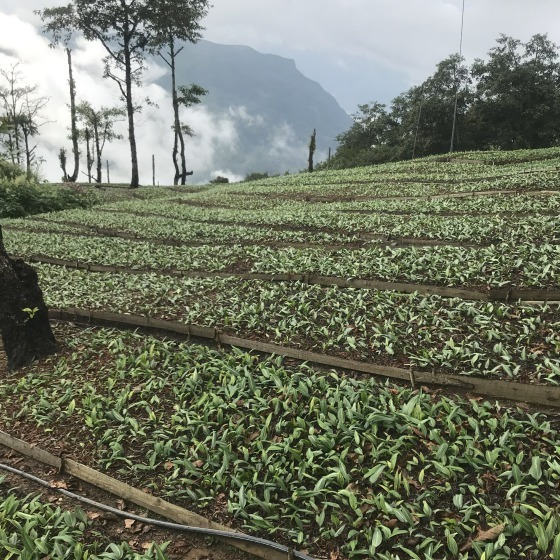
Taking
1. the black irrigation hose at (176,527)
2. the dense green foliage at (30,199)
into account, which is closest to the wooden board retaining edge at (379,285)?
the black irrigation hose at (176,527)

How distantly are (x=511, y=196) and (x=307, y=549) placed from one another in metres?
11.6

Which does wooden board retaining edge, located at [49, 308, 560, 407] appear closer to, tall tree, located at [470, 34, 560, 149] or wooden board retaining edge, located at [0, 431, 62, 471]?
wooden board retaining edge, located at [0, 431, 62, 471]

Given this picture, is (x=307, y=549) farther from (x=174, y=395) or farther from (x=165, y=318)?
(x=165, y=318)

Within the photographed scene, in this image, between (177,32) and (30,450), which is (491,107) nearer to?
(177,32)

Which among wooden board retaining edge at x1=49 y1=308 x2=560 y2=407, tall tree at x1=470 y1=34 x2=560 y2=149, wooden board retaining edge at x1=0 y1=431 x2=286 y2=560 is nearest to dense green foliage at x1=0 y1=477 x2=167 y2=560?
wooden board retaining edge at x1=0 y1=431 x2=286 y2=560

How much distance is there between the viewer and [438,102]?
121 feet

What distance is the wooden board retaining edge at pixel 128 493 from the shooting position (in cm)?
320

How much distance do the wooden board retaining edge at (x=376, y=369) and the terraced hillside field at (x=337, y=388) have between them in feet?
0.06

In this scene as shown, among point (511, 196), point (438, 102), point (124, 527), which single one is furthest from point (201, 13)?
point (124, 527)

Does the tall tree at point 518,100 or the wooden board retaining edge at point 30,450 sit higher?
the tall tree at point 518,100

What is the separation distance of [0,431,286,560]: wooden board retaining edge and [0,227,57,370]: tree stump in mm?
1622

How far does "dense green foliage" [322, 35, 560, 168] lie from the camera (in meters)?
34.2

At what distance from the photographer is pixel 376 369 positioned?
4742 mm

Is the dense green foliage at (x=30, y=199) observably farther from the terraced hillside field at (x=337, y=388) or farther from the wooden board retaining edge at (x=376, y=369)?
the wooden board retaining edge at (x=376, y=369)
